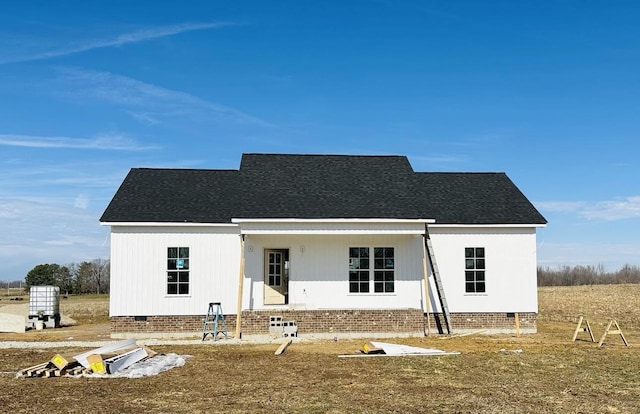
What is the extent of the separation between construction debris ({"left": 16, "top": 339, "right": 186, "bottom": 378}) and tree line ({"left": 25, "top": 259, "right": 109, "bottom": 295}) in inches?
1770

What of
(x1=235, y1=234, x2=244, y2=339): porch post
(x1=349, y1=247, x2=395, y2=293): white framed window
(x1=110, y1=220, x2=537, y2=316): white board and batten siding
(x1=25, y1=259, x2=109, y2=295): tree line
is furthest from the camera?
(x1=25, y1=259, x2=109, y2=295): tree line

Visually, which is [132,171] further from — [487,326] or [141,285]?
[487,326]

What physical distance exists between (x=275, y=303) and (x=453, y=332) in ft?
19.9

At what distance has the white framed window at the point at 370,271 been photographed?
73.6 feet

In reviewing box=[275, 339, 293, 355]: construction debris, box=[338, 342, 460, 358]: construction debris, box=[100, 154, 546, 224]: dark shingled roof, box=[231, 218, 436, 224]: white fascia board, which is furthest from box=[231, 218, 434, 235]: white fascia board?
box=[338, 342, 460, 358]: construction debris

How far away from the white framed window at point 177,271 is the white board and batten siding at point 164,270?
13 cm

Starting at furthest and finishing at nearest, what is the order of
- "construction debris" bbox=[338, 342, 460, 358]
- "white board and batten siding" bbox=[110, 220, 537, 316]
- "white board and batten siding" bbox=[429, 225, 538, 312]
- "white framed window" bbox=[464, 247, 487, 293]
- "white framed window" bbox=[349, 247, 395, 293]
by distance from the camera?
"white framed window" bbox=[464, 247, 487, 293] → "white board and batten siding" bbox=[429, 225, 538, 312] → "white framed window" bbox=[349, 247, 395, 293] → "white board and batten siding" bbox=[110, 220, 537, 316] → "construction debris" bbox=[338, 342, 460, 358]

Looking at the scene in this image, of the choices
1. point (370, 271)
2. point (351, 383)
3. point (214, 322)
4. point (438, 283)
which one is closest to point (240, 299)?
point (214, 322)

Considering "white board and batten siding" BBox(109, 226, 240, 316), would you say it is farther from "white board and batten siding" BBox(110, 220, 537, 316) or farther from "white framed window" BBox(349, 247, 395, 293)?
"white framed window" BBox(349, 247, 395, 293)

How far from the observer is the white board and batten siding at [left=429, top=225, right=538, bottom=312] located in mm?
22672

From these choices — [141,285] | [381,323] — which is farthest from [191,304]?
[381,323]

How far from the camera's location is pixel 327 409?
10.3 m

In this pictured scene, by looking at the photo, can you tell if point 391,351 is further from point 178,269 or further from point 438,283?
point 178,269

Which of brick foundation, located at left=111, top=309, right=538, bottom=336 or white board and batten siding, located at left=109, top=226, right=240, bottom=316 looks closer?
brick foundation, located at left=111, top=309, right=538, bottom=336
